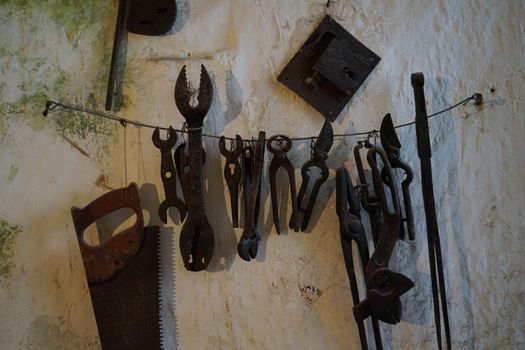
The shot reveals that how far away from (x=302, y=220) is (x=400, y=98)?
0.41 m

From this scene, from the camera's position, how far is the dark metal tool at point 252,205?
3.77ft

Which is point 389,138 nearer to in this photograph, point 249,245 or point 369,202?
point 369,202

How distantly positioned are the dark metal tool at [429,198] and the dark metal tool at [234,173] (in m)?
0.44

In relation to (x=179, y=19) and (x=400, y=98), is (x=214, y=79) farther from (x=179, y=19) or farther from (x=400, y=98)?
(x=400, y=98)

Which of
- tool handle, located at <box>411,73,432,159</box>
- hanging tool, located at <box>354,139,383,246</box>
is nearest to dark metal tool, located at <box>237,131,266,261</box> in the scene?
hanging tool, located at <box>354,139,383,246</box>

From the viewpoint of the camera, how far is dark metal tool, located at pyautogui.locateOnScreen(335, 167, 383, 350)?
1113 millimetres

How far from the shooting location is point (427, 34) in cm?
124

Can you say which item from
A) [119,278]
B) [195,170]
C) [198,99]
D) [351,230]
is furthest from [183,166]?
[351,230]

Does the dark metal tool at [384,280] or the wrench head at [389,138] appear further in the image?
the wrench head at [389,138]

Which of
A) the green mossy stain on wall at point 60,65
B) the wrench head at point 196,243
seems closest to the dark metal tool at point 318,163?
the wrench head at point 196,243

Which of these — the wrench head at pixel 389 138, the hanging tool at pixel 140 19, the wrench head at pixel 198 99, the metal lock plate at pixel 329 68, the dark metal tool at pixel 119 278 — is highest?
the hanging tool at pixel 140 19

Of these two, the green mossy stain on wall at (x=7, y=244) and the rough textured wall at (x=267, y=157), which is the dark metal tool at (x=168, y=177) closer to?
the rough textured wall at (x=267, y=157)

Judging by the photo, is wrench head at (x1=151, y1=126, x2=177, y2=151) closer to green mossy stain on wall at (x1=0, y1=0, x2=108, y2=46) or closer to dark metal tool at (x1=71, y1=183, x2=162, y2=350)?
dark metal tool at (x1=71, y1=183, x2=162, y2=350)

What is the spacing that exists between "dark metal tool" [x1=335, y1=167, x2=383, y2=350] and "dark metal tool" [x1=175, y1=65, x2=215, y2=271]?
0.33 metres
